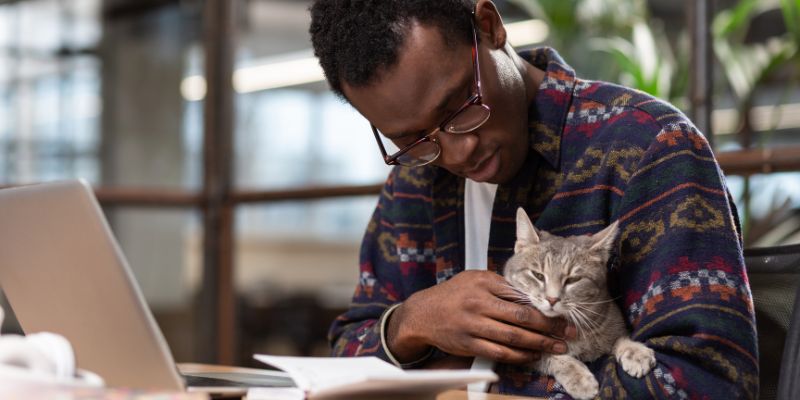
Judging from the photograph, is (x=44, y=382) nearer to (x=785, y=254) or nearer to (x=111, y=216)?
(x=785, y=254)

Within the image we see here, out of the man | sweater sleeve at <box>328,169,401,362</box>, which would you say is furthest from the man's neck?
sweater sleeve at <box>328,169,401,362</box>

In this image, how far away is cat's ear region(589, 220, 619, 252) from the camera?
1.25 metres

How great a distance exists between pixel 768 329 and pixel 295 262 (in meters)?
7.93

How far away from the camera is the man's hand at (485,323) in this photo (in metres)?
1.25

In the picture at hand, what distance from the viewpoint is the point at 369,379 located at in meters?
0.83

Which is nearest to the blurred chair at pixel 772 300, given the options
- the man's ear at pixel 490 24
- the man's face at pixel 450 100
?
the man's face at pixel 450 100

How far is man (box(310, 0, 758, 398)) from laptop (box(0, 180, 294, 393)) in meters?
0.34

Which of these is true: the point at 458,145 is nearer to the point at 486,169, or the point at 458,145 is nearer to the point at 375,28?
the point at 486,169

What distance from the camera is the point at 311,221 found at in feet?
29.3

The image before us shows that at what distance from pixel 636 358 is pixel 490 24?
23.1 inches

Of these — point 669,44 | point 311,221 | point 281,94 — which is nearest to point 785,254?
point 669,44

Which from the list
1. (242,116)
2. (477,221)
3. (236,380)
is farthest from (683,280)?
(242,116)

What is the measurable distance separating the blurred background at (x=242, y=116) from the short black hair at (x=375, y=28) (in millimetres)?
292

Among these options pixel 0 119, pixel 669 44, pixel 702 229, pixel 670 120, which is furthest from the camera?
pixel 0 119
